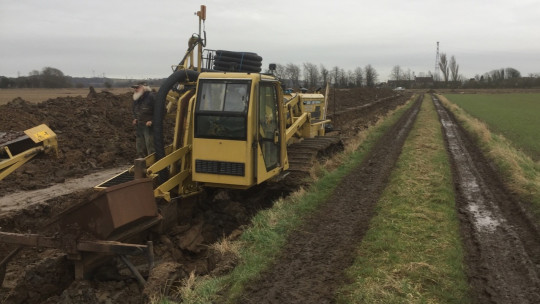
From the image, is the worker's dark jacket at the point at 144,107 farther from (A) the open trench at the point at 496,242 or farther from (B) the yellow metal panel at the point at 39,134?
(A) the open trench at the point at 496,242

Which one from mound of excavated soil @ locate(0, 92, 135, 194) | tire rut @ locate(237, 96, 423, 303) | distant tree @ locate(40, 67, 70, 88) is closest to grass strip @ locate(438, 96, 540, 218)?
tire rut @ locate(237, 96, 423, 303)

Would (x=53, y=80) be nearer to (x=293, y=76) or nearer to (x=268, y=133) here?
(x=293, y=76)

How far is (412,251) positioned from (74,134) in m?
12.0

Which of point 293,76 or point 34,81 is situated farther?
point 34,81

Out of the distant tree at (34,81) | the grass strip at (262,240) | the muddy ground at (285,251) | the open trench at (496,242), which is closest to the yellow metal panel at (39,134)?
the muddy ground at (285,251)

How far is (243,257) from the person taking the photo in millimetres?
5797

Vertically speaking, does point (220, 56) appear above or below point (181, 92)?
above

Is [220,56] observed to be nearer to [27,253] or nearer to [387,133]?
[27,253]

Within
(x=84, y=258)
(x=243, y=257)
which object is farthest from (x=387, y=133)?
(x=84, y=258)

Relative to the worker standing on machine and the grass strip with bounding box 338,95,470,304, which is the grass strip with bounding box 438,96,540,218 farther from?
the worker standing on machine

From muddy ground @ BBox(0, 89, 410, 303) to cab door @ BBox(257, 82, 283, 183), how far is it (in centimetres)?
94

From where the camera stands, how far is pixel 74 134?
14.5 m

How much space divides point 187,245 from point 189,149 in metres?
1.63

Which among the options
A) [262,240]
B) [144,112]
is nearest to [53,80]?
[144,112]
